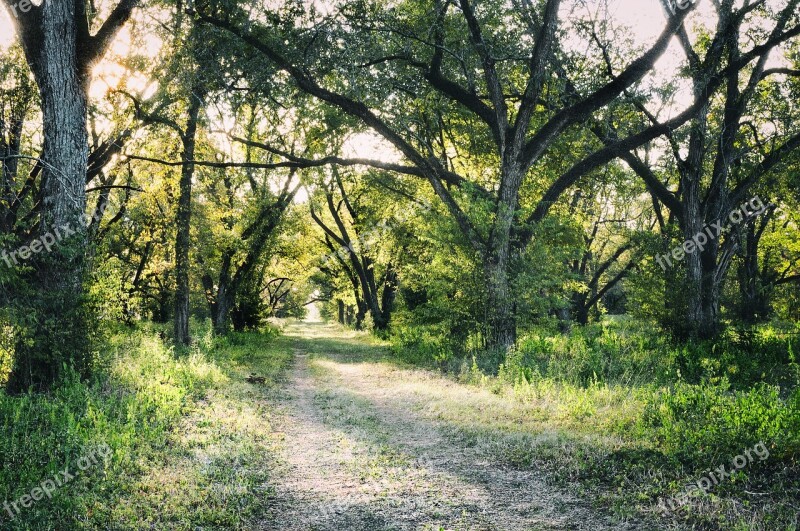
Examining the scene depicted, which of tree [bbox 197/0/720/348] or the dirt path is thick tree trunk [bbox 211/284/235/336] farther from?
the dirt path

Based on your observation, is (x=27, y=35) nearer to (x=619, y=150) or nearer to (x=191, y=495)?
(x=191, y=495)

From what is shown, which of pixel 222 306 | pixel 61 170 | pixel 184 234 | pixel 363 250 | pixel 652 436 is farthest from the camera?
pixel 363 250

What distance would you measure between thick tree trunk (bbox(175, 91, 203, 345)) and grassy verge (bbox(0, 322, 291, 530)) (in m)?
6.29

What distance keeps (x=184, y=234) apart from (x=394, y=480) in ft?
40.2

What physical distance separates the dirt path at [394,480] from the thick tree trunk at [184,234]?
24.3 feet

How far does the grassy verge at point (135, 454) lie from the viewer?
4.06 m

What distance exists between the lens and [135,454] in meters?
5.21

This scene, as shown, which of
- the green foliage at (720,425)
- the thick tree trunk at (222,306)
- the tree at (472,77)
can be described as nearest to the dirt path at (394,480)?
the green foliage at (720,425)

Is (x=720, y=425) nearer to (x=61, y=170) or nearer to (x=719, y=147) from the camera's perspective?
(x=61, y=170)

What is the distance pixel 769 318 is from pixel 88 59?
31.9 m

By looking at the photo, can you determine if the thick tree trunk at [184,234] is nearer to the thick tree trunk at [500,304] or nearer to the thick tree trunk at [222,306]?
the thick tree trunk at [222,306]

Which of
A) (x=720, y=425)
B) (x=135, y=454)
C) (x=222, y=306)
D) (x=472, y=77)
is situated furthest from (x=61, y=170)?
(x=222, y=306)

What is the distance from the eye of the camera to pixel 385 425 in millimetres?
7688

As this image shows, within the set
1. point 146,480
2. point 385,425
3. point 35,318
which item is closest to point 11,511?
point 146,480
